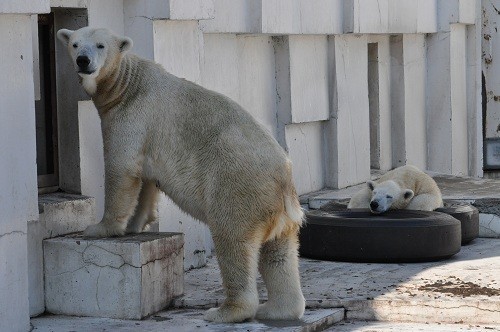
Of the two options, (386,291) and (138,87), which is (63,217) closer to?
(138,87)

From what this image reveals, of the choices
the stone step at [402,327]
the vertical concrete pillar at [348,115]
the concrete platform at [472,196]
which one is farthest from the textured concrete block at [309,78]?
the stone step at [402,327]

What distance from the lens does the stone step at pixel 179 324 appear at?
5.60 m

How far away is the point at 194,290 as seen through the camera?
6.54m

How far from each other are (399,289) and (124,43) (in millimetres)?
1957

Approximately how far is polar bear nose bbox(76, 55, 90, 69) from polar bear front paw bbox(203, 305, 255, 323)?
1287 millimetres

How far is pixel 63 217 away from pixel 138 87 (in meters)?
0.81

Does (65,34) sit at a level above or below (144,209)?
above

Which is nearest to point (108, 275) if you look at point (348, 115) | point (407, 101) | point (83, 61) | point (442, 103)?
point (83, 61)

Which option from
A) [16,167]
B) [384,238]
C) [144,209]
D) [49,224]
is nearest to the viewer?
[16,167]

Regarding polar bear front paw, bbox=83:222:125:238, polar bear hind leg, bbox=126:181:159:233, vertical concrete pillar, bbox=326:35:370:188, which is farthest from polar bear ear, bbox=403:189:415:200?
polar bear front paw, bbox=83:222:125:238

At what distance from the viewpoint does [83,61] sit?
18.5ft

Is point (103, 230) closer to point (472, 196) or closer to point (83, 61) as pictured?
point (83, 61)

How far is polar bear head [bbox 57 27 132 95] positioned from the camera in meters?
5.67


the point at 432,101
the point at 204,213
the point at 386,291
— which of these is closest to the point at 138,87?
the point at 204,213
